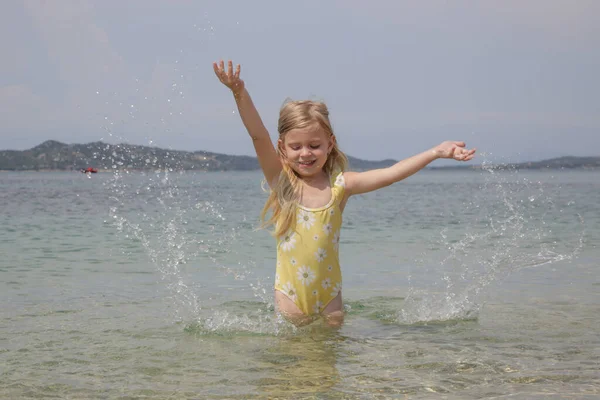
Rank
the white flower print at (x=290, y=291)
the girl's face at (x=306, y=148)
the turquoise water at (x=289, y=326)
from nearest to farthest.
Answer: the turquoise water at (x=289, y=326) < the girl's face at (x=306, y=148) < the white flower print at (x=290, y=291)

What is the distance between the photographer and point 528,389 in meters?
3.97

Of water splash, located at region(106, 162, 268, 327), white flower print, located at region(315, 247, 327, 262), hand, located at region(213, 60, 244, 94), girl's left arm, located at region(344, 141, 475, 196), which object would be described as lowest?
water splash, located at region(106, 162, 268, 327)

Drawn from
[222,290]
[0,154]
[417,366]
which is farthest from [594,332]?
[0,154]

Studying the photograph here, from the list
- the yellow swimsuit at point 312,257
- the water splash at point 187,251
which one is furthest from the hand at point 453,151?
the water splash at point 187,251

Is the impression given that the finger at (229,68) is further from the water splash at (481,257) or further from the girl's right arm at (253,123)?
the water splash at (481,257)

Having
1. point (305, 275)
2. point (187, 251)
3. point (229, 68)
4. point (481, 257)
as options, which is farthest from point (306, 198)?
point (187, 251)

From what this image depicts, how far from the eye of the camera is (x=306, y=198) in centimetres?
537

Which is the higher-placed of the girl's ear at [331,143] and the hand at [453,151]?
the girl's ear at [331,143]

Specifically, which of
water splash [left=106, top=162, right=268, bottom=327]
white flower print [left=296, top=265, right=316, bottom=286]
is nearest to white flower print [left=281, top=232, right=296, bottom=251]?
white flower print [left=296, top=265, right=316, bottom=286]

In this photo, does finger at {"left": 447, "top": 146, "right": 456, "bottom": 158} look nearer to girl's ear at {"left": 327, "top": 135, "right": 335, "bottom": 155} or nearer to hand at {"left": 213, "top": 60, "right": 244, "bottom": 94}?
girl's ear at {"left": 327, "top": 135, "right": 335, "bottom": 155}

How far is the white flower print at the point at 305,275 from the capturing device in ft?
17.6

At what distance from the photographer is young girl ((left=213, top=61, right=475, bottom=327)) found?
17.4 feet

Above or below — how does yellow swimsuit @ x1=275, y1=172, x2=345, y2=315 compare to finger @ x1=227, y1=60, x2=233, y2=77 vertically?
below

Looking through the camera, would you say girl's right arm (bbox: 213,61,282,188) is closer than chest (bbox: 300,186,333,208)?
Yes
